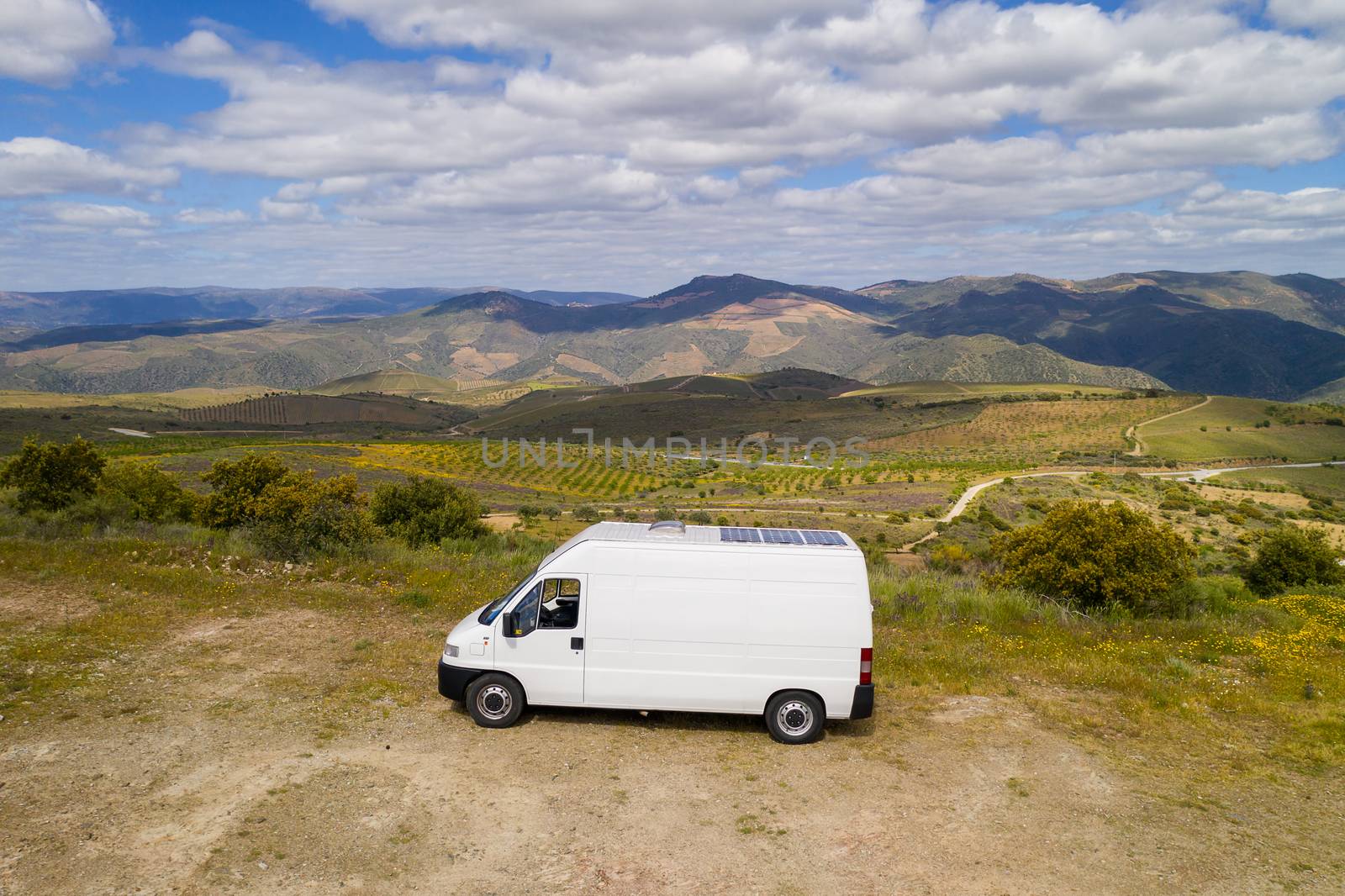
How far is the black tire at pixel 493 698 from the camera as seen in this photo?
31.7ft

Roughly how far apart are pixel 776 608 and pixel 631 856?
3.26 m

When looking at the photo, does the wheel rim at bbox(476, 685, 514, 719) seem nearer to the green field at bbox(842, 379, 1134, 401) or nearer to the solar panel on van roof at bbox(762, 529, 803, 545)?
the solar panel on van roof at bbox(762, 529, 803, 545)

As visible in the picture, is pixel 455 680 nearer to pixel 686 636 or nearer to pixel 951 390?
pixel 686 636

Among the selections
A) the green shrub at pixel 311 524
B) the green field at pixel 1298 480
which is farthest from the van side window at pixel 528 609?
the green field at pixel 1298 480

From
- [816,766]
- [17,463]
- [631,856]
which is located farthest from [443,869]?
[17,463]

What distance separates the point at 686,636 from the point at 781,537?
1.75 m

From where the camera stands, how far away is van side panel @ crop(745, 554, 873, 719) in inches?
365

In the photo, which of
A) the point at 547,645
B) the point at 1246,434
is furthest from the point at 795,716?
the point at 1246,434

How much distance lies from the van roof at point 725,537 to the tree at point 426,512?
596 inches

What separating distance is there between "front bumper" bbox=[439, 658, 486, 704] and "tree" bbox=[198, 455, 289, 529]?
17.7 m

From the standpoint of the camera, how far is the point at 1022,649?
12.7m

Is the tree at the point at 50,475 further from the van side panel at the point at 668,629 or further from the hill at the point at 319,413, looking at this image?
the hill at the point at 319,413

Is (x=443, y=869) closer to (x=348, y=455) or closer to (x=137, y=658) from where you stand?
(x=137, y=658)

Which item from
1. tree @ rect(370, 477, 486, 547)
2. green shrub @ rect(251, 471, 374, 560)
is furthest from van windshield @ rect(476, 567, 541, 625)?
tree @ rect(370, 477, 486, 547)
